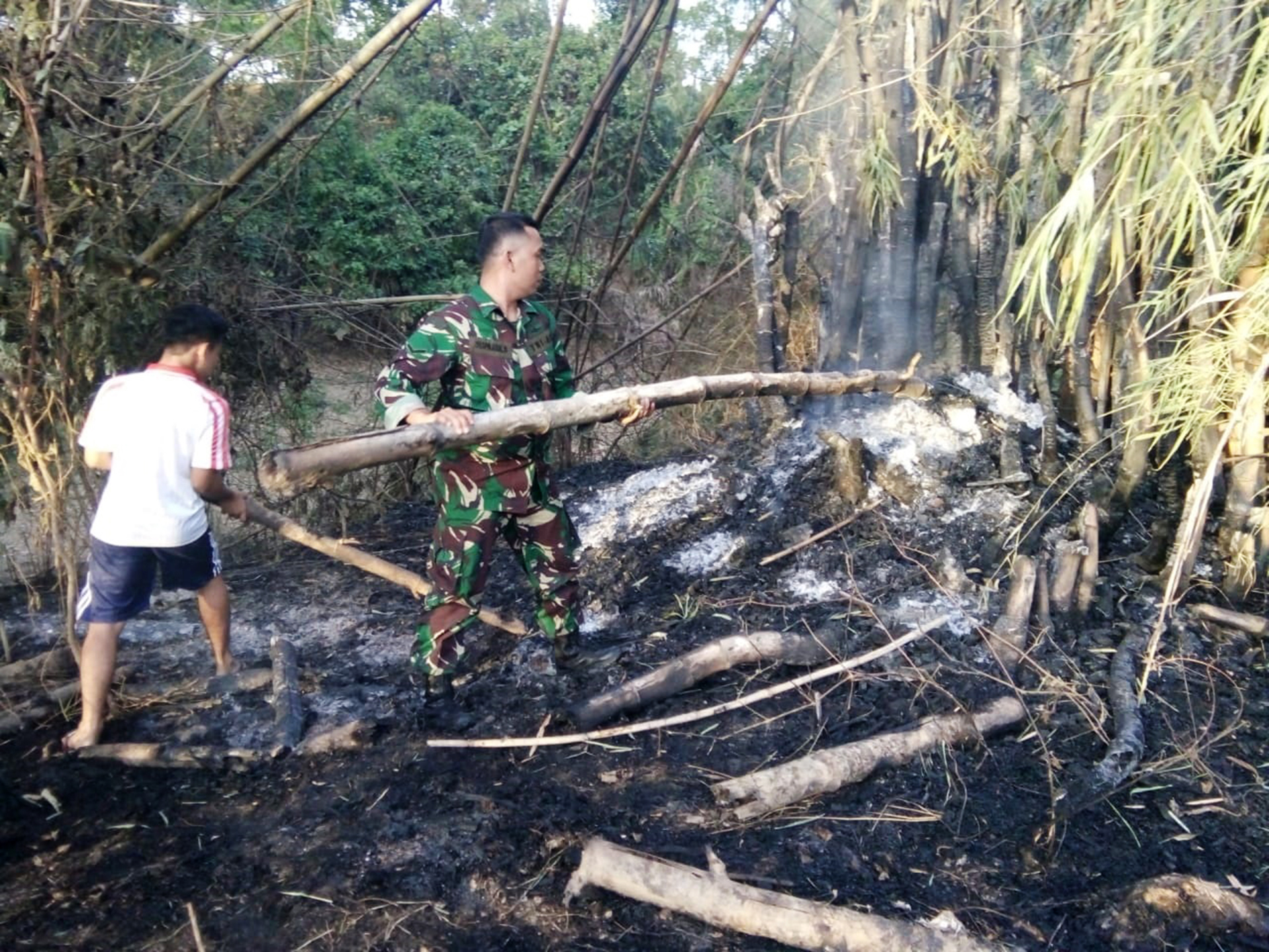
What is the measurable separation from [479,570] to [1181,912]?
2384 mm

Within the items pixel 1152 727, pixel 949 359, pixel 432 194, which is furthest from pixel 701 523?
pixel 432 194

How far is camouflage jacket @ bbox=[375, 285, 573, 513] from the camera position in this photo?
3.33 metres

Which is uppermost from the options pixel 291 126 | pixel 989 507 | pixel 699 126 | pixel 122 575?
pixel 699 126

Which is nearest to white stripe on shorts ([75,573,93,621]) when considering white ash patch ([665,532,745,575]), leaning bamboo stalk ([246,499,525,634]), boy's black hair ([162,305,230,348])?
leaning bamboo stalk ([246,499,525,634])

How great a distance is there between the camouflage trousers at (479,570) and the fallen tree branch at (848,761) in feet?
3.45

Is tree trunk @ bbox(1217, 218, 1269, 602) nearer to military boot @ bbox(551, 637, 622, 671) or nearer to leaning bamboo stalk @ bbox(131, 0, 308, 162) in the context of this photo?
military boot @ bbox(551, 637, 622, 671)

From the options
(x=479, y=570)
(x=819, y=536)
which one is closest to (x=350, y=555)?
(x=479, y=570)

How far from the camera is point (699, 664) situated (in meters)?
3.67

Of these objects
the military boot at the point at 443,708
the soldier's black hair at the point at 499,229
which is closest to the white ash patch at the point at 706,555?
the military boot at the point at 443,708

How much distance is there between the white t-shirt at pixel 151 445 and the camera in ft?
10.3

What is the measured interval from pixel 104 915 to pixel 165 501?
1295 millimetres

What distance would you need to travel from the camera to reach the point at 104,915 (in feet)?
8.20

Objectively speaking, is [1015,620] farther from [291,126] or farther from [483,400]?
[291,126]

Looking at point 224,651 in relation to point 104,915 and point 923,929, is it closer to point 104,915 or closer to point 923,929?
point 104,915
